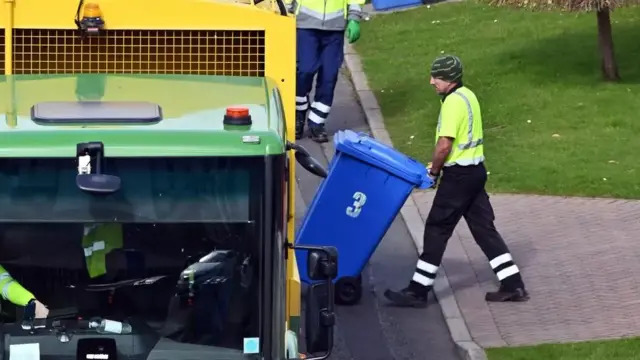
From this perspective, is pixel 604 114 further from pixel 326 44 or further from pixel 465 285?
pixel 465 285

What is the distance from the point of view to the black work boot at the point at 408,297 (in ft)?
31.1

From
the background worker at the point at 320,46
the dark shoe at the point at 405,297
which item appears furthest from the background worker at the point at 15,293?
the background worker at the point at 320,46

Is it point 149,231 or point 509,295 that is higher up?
point 149,231

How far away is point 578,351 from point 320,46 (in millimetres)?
6084

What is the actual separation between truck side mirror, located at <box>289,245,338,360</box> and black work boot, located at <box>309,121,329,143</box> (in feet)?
28.1

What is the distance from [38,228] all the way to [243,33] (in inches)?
62.6

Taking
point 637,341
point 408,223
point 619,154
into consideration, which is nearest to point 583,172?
point 619,154

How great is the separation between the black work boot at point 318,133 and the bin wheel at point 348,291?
4465mm

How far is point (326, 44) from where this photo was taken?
13680mm

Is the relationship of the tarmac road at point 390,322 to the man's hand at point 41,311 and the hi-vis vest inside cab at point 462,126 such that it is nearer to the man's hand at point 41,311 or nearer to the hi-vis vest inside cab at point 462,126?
the hi-vis vest inside cab at point 462,126

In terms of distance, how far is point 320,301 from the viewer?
5.23 metres

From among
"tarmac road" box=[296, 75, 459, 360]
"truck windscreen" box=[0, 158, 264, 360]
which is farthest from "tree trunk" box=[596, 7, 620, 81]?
"truck windscreen" box=[0, 158, 264, 360]

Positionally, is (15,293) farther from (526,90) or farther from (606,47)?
(606,47)

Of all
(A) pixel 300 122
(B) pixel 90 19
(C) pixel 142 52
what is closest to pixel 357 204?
(C) pixel 142 52
